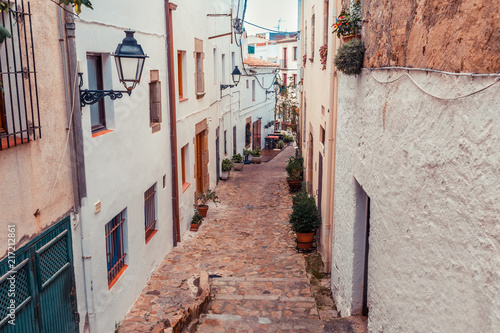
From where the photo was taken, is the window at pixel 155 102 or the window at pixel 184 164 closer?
the window at pixel 155 102

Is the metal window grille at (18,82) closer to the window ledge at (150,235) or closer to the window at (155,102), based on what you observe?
the window ledge at (150,235)

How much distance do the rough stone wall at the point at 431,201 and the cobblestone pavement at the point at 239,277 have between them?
2417 millimetres

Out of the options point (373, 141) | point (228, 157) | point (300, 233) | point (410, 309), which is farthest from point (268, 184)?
point (410, 309)

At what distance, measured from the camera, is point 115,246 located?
7117mm

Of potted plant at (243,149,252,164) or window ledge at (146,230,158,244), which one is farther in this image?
potted plant at (243,149,252,164)

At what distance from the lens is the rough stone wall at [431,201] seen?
2.39m

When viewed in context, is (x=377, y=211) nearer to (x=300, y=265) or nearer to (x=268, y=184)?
(x=300, y=265)

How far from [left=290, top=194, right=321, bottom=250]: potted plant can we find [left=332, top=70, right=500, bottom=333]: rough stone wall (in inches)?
173

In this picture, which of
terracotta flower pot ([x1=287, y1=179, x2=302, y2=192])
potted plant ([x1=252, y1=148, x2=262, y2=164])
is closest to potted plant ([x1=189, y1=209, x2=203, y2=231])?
terracotta flower pot ([x1=287, y1=179, x2=302, y2=192])

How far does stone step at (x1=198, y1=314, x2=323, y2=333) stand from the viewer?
254 inches

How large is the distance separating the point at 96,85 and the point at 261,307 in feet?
13.7

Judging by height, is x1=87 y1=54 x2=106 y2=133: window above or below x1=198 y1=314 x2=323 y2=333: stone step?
above

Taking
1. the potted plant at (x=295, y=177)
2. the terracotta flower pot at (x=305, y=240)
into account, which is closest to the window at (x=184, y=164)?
the terracotta flower pot at (x=305, y=240)

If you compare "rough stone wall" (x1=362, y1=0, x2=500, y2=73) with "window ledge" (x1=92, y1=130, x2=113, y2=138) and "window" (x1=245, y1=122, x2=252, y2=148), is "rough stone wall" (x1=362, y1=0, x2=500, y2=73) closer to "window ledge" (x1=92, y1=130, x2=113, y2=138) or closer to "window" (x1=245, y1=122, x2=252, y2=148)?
"window ledge" (x1=92, y1=130, x2=113, y2=138)
